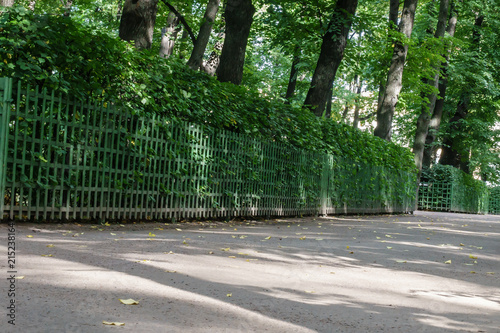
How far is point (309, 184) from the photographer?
16.3m

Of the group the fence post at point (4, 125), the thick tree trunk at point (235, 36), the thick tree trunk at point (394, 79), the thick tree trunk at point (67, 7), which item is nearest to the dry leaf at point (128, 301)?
the fence post at point (4, 125)

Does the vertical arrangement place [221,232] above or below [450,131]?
below

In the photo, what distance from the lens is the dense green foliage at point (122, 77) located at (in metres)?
8.08

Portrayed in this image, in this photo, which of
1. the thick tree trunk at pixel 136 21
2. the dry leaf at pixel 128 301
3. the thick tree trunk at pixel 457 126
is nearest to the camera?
the dry leaf at pixel 128 301

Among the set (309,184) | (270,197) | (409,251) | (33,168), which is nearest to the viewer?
(33,168)

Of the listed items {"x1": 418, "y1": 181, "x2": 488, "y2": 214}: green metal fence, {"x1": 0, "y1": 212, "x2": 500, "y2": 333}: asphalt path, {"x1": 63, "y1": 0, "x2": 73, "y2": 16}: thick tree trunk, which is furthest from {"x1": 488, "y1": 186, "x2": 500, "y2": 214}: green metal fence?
{"x1": 0, "y1": 212, "x2": 500, "y2": 333}: asphalt path

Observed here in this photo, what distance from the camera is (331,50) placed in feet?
58.3

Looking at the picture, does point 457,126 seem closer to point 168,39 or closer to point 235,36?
point 168,39

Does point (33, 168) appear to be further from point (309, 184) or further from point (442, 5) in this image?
point (442, 5)

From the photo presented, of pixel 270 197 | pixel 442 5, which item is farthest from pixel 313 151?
pixel 442 5

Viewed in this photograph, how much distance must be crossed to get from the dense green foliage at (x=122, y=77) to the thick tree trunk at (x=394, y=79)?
10.1 m

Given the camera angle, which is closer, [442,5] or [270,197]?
[270,197]

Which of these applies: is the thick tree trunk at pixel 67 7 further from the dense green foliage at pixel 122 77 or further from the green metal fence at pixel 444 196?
the green metal fence at pixel 444 196

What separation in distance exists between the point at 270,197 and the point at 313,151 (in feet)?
9.05
